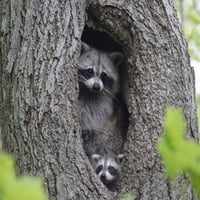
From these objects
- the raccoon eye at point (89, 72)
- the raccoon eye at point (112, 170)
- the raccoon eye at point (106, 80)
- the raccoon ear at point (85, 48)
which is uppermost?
the raccoon ear at point (85, 48)

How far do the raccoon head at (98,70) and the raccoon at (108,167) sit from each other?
0.64m

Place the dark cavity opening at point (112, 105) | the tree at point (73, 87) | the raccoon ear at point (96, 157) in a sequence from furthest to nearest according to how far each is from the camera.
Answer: the dark cavity opening at point (112, 105) < the raccoon ear at point (96, 157) < the tree at point (73, 87)

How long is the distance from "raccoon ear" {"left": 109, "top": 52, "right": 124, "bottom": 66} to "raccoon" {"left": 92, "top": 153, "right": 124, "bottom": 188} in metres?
0.75

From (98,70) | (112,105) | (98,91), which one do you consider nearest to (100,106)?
(112,105)

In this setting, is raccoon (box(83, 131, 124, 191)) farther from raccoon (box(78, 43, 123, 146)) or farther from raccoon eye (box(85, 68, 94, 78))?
raccoon eye (box(85, 68, 94, 78))

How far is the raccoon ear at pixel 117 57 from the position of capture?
404 centimetres

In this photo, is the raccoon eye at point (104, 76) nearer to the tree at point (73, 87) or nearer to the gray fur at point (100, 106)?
the gray fur at point (100, 106)

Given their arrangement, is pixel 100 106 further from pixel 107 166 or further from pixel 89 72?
pixel 107 166

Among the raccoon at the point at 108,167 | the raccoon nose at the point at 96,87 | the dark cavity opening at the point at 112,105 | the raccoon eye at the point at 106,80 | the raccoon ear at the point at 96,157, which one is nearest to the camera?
the raccoon at the point at 108,167

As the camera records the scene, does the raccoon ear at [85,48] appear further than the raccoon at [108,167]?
Yes

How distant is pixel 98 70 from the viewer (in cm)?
451

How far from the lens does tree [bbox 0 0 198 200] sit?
10.2ft

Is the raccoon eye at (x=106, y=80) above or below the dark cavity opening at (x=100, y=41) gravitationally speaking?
below

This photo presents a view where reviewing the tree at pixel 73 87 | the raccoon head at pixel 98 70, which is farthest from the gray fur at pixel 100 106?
the tree at pixel 73 87
